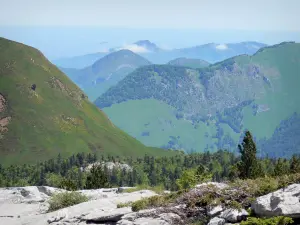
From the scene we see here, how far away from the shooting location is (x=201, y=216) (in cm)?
2647

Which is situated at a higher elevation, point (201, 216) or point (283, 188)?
point (283, 188)

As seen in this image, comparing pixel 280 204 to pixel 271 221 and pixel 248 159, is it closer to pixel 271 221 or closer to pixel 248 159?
pixel 271 221

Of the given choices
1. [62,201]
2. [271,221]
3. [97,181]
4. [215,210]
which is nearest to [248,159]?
[97,181]

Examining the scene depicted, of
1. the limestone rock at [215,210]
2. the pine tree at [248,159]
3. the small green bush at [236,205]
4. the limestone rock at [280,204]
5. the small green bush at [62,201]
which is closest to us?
the limestone rock at [280,204]

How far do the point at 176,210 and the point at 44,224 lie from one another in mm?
13574

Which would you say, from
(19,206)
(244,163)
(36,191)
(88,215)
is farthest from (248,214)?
(244,163)

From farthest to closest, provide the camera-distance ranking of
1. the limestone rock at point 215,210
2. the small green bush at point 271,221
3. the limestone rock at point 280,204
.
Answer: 1. the limestone rock at point 215,210
2. the limestone rock at point 280,204
3. the small green bush at point 271,221

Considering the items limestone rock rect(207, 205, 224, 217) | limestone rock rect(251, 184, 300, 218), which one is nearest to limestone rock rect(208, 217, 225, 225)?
limestone rock rect(207, 205, 224, 217)

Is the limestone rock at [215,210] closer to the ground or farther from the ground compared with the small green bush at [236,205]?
closer to the ground

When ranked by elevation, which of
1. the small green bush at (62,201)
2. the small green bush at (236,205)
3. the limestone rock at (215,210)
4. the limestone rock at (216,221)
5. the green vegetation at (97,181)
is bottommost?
the green vegetation at (97,181)

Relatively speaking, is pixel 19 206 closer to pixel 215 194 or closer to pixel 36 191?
pixel 36 191

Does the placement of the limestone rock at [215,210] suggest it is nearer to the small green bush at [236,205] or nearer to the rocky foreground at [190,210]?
the rocky foreground at [190,210]

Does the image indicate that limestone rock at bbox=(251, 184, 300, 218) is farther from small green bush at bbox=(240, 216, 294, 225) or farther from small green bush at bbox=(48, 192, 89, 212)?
small green bush at bbox=(48, 192, 89, 212)

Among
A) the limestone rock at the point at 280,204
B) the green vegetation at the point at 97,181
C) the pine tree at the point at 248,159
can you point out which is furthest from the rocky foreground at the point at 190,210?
the pine tree at the point at 248,159
